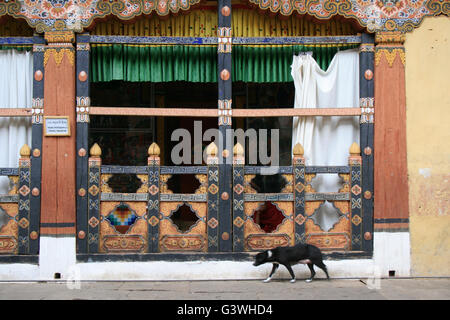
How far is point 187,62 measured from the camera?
268 inches

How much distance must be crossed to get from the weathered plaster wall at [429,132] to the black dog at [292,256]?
1454mm

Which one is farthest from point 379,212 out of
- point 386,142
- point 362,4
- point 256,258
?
point 362,4

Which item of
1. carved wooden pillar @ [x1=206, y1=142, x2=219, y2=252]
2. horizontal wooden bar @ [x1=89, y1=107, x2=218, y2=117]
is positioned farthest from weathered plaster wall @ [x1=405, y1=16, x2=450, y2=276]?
horizontal wooden bar @ [x1=89, y1=107, x2=218, y2=117]

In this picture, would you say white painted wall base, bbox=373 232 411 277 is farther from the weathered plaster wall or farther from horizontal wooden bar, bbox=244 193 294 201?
horizontal wooden bar, bbox=244 193 294 201

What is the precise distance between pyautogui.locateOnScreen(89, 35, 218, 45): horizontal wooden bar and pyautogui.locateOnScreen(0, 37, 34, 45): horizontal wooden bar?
2.80 ft

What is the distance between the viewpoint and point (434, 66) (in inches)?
258

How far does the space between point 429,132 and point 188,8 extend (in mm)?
3706

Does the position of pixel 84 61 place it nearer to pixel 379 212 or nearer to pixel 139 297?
pixel 139 297

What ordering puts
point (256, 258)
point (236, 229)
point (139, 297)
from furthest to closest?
point (236, 229) → point (256, 258) → point (139, 297)

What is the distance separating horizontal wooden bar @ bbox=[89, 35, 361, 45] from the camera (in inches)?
259

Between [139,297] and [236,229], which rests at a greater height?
[236,229]

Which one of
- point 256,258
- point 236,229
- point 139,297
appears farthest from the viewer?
point 236,229

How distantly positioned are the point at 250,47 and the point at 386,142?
2292mm

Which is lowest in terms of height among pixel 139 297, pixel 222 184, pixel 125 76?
pixel 139 297
